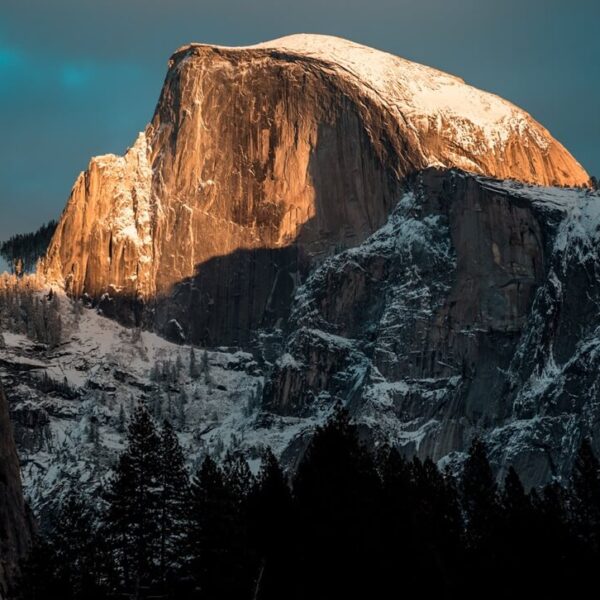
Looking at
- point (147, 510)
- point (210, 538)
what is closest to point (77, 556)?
point (147, 510)

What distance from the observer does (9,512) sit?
3533 inches

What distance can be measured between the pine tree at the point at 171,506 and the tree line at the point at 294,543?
0.08 m

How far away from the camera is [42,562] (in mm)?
73188

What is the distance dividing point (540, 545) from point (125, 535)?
21.1 m

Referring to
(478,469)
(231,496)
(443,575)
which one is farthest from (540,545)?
(478,469)

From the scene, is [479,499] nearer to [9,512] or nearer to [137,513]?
[137,513]

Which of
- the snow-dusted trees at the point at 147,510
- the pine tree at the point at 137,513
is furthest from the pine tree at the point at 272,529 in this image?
the pine tree at the point at 137,513

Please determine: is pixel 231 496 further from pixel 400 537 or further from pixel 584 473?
pixel 584 473

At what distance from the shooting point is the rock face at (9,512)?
86.2m

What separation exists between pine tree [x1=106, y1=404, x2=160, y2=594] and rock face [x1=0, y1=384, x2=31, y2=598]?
5530 millimetres

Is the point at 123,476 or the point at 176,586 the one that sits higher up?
the point at 123,476

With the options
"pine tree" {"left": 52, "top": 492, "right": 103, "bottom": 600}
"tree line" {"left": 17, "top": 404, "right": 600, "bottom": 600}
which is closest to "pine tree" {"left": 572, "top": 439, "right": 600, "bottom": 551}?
"tree line" {"left": 17, "top": 404, "right": 600, "bottom": 600}

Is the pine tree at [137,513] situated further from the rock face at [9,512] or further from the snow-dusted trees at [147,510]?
the rock face at [9,512]

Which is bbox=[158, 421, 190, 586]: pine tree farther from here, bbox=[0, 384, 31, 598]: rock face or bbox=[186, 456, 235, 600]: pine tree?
bbox=[0, 384, 31, 598]: rock face
